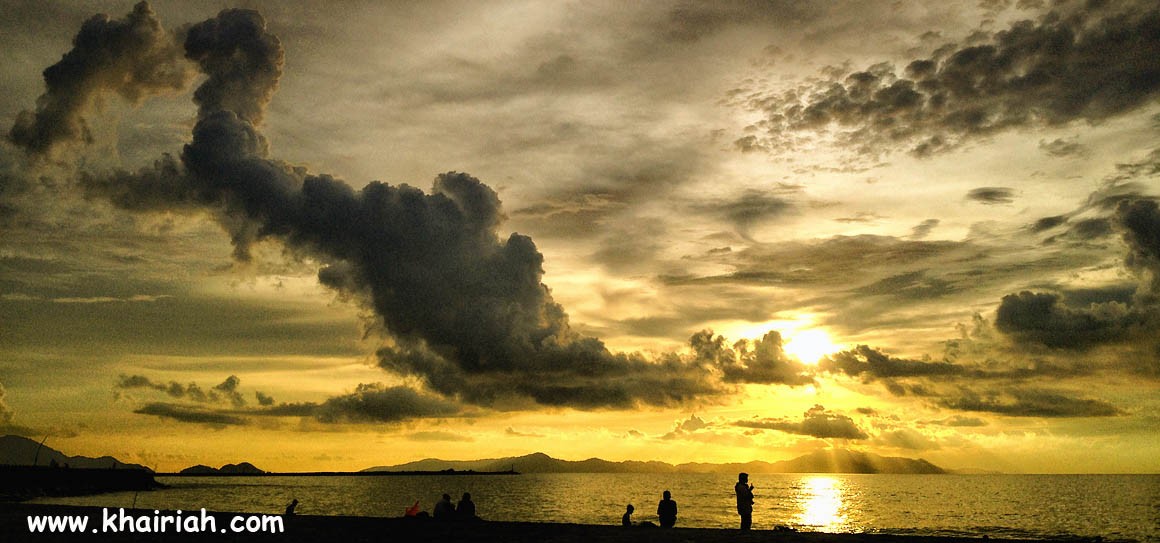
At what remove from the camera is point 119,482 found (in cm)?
16962

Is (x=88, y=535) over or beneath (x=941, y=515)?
over

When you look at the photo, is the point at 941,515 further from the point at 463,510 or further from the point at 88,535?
the point at 88,535

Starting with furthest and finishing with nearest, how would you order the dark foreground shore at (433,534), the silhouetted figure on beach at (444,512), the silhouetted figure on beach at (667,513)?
the silhouetted figure on beach at (444,512) < the silhouetted figure on beach at (667,513) < the dark foreground shore at (433,534)

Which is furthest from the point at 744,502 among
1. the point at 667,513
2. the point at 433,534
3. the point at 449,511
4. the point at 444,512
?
the point at 444,512

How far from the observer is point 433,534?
26.8 meters

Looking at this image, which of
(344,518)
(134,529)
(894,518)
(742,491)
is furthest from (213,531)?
(894,518)

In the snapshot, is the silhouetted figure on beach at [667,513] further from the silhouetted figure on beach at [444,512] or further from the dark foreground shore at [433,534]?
the silhouetted figure on beach at [444,512]

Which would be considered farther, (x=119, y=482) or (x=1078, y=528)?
(x=119, y=482)

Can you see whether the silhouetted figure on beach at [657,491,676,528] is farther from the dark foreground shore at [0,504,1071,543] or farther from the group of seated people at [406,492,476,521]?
the group of seated people at [406,492,476,521]

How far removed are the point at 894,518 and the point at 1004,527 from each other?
19300 mm

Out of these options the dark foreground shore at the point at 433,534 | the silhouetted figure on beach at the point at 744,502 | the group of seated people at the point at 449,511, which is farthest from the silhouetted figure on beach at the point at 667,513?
the group of seated people at the point at 449,511

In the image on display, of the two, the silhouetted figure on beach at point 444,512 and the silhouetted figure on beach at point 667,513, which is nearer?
the silhouetted figure on beach at point 667,513

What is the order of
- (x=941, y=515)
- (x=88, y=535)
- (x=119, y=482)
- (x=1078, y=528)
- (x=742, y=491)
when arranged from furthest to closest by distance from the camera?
(x=119, y=482) < (x=941, y=515) < (x=1078, y=528) < (x=742, y=491) < (x=88, y=535)

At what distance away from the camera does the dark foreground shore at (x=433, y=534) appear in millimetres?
25188
